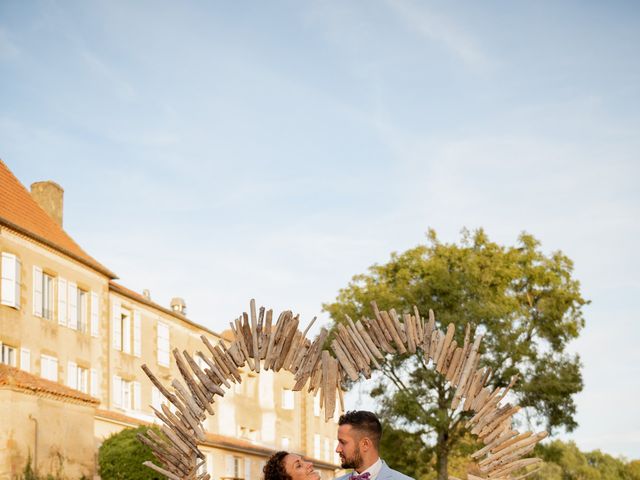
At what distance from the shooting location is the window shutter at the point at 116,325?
117 feet

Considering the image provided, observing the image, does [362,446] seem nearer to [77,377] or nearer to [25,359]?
[25,359]

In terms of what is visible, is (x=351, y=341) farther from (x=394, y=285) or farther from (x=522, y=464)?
(x=394, y=285)

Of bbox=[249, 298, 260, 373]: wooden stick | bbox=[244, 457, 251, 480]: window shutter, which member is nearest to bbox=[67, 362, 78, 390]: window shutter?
bbox=[244, 457, 251, 480]: window shutter

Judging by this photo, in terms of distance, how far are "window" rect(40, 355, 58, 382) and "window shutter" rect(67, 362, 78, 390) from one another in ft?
2.45

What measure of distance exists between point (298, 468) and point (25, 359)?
2471cm

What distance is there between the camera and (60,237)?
111 ft

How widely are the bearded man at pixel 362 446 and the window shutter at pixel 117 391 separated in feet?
96.2

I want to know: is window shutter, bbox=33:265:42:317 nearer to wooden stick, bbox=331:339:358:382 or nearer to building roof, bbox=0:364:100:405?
building roof, bbox=0:364:100:405

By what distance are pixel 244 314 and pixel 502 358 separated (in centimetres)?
2363

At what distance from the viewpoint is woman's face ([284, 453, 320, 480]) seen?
6.33 meters

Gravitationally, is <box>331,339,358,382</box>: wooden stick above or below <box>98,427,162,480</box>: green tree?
below

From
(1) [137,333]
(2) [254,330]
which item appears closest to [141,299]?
(1) [137,333]

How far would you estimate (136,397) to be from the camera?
120 feet

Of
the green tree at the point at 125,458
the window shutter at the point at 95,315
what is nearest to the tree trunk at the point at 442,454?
the green tree at the point at 125,458
